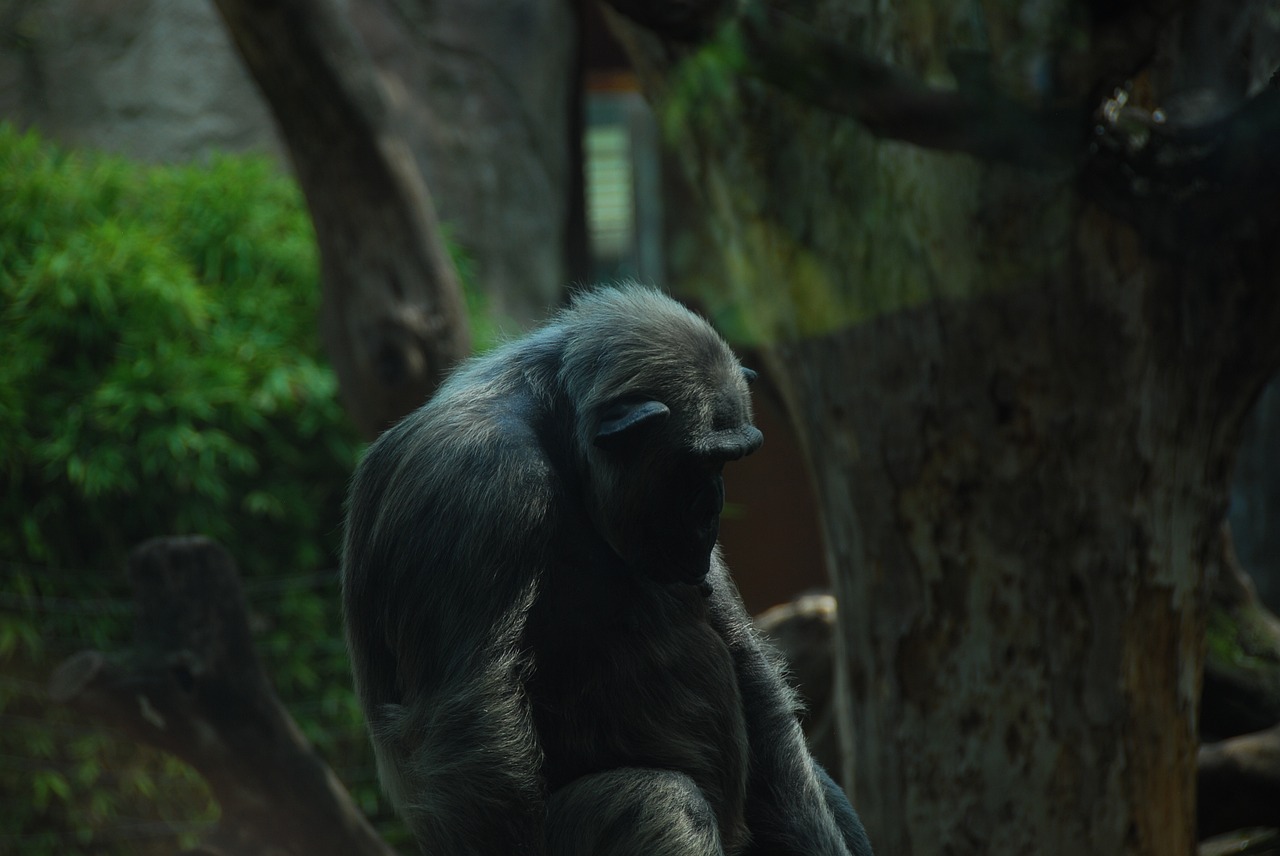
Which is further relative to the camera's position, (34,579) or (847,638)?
(34,579)

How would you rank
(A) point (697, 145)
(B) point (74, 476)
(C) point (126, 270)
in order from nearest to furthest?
(A) point (697, 145), (B) point (74, 476), (C) point (126, 270)

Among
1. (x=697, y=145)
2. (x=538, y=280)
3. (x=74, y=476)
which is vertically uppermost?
(x=697, y=145)

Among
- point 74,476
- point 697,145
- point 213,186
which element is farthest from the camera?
point 213,186

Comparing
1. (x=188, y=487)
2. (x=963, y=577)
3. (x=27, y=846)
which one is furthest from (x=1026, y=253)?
(x=27, y=846)

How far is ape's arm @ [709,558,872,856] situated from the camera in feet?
8.86

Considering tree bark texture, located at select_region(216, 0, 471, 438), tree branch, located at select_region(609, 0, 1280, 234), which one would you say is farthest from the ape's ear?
tree bark texture, located at select_region(216, 0, 471, 438)

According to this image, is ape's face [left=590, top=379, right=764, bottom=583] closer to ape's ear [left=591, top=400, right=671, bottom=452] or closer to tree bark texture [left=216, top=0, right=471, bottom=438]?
ape's ear [left=591, top=400, right=671, bottom=452]

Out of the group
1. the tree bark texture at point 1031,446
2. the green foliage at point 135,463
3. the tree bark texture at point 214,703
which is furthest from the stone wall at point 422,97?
the tree bark texture at point 1031,446

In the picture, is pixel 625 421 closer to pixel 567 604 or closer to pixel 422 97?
pixel 567 604

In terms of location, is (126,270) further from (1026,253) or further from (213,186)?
(1026,253)

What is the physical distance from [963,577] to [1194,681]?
0.76 metres

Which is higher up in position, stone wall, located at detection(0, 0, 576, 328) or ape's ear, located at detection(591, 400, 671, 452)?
stone wall, located at detection(0, 0, 576, 328)

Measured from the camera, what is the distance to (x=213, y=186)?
21.9 ft

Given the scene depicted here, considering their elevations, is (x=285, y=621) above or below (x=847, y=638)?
below
